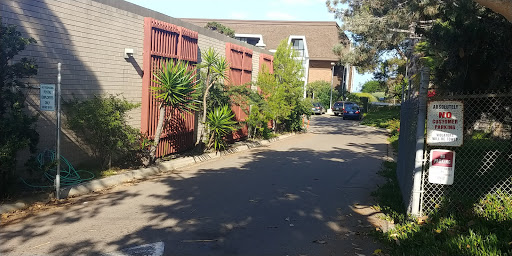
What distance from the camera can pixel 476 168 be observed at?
7457 millimetres

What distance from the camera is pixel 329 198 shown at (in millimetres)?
8172

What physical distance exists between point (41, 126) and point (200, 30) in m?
7.53

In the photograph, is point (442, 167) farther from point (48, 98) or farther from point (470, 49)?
point (48, 98)

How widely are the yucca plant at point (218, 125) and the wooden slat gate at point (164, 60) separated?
741 mm

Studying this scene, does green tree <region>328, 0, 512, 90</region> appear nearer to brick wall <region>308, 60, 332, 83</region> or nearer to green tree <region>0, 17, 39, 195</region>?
green tree <region>0, 17, 39, 195</region>

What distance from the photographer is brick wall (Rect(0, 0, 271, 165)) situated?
7.92 m

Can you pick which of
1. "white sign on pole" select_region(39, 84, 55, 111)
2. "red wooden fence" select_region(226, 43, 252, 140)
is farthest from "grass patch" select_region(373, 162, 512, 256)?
"red wooden fence" select_region(226, 43, 252, 140)

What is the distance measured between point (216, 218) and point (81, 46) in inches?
209

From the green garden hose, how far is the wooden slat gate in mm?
2702

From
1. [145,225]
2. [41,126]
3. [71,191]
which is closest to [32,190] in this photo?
[71,191]

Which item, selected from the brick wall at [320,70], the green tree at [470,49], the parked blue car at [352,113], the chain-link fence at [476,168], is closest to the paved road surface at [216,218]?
the chain-link fence at [476,168]

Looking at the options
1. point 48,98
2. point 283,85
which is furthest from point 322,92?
point 48,98

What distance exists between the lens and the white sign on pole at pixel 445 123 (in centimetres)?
543

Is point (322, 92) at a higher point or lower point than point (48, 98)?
higher
